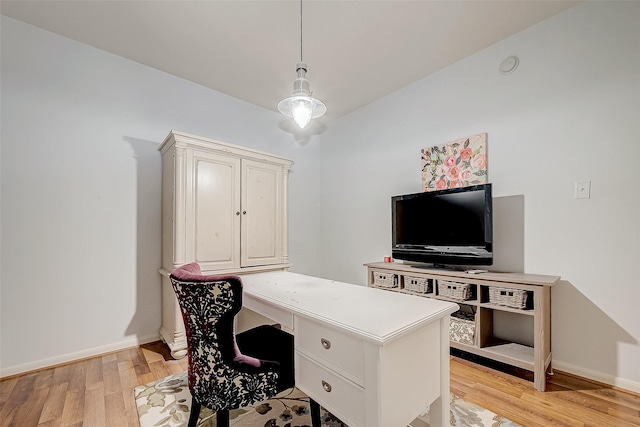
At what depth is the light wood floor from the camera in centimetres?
157

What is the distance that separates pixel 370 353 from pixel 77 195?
8.83 ft

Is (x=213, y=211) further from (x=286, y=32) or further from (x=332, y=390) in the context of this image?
(x=332, y=390)

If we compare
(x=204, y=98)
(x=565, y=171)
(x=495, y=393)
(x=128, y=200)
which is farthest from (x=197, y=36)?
(x=495, y=393)

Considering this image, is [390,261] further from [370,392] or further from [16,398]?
[16,398]

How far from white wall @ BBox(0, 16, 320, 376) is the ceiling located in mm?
256

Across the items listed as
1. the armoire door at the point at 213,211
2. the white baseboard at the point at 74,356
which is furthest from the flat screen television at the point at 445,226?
the white baseboard at the point at 74,356

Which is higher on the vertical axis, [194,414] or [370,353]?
[370,353]

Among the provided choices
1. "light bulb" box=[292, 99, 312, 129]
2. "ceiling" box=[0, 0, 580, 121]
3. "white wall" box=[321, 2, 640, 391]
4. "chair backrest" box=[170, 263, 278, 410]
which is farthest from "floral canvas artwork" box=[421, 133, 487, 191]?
"chair backrest" box=[170, 263, 278, 410]

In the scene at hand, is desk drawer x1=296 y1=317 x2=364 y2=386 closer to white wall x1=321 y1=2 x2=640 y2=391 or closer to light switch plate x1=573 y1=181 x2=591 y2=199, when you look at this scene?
white wall x1=321 y1=2 x2=640 y2=391

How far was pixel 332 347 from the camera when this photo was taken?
41.4 inches

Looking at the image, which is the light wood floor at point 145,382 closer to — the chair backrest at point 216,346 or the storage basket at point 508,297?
the storage basket at point 508,297

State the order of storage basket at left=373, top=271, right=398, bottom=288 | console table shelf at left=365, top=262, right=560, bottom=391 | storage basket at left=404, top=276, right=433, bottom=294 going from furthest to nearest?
storage basket at left=373, top=271, right=398, bottom=288 < storage basket at left=404, top=276, right=433, bottom=294 < console table shelf at left=365, top=262, right=560, bottom=391

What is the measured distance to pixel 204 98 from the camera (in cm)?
310

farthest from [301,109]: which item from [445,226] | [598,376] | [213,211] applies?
[598,376]
